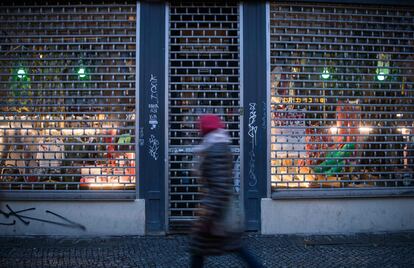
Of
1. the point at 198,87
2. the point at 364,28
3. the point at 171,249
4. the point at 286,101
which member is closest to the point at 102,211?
the point at 171,249

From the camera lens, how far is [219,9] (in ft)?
26.6

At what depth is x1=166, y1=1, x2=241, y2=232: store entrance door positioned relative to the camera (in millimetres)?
7867

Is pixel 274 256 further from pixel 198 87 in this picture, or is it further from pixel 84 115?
pixel 84 115

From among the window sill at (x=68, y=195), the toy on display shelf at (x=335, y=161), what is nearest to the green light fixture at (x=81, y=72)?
the window sill at (x=68, y=195)

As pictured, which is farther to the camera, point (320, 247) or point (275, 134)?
point (275, 134)

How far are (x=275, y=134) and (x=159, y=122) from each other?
224cm

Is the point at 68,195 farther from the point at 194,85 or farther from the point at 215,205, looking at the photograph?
the point at 215,205

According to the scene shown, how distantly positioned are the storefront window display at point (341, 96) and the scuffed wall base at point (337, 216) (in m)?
0.36

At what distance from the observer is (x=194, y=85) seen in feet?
26.3

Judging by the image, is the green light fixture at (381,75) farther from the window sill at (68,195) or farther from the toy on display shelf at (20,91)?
the toy on display shelf at (20,91)

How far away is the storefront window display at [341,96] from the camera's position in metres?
7.98

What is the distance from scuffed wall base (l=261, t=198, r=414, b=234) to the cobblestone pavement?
0.76ft

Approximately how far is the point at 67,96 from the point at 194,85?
245cm

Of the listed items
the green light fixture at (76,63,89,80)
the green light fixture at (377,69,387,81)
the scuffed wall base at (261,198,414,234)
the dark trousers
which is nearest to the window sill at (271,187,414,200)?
the scuffed wall base at (261,198,414,234)
